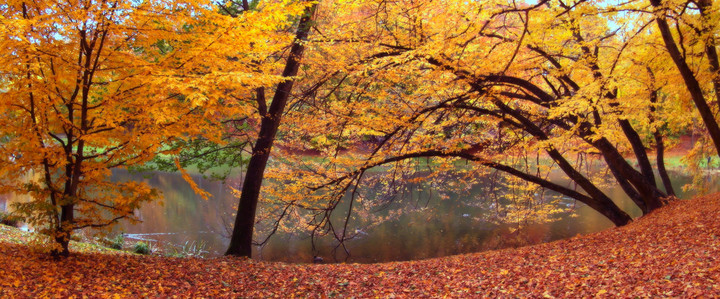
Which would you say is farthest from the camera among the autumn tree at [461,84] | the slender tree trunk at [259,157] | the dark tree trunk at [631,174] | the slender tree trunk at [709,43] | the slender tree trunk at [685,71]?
the dark tree trunk at [631,174]

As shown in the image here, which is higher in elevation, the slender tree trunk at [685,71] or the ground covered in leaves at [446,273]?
the slender tree trunk at [685,71]

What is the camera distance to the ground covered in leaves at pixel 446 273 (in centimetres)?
408

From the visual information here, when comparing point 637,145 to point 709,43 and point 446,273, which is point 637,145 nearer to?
point 709,43

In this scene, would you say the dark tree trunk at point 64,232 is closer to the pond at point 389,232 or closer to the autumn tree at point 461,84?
the autumn tree at point 461,84

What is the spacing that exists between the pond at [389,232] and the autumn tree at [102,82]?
476 centimetres

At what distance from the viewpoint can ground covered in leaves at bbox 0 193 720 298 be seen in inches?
161

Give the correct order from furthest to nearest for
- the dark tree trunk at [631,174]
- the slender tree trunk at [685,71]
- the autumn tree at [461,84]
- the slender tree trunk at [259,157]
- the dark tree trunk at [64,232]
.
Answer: the dark tree trunk at [631,174] → the slender tree trunk at [259,157] → the autumn tree at [461,84] → the slender tree trunk at [685,71] → the dark tree trunk at [64,232]

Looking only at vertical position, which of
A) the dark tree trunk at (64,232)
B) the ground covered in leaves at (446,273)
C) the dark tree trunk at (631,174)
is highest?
the dark tree trunk at (631,174)

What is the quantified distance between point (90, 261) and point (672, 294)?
564 cm

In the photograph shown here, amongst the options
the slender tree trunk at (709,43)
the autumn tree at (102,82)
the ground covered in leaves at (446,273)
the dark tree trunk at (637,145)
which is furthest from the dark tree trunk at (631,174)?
the autumn tree at (102,82)

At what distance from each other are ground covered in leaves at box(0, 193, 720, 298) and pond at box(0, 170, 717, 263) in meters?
3.94

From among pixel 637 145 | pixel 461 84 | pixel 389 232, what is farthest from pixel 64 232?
pixel 389 232

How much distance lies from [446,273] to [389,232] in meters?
7.82

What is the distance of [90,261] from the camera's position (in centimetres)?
527
